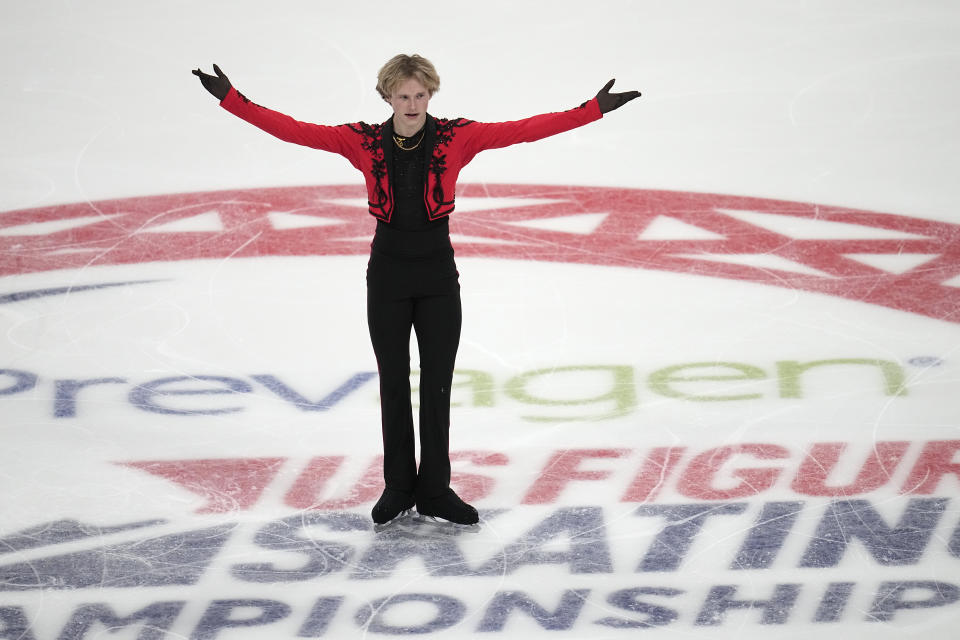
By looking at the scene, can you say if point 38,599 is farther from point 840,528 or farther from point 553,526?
point 840,528

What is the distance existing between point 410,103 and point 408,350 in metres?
0.69

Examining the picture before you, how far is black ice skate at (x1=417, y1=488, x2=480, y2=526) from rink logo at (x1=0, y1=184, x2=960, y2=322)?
6.94 ft

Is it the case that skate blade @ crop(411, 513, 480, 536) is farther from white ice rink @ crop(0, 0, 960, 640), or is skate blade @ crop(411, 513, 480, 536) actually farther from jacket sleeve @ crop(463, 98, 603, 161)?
jacket sleeve @ crop(463, 98, 603, 161)

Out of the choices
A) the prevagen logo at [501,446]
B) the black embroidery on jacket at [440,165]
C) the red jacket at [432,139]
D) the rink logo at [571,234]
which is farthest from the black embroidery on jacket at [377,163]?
the rink logo at [571,234]

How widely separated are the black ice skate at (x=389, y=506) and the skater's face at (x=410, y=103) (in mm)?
1041

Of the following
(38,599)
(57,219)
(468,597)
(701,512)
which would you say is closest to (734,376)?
(701,512)

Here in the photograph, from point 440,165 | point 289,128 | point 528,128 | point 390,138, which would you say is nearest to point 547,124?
point 528,128

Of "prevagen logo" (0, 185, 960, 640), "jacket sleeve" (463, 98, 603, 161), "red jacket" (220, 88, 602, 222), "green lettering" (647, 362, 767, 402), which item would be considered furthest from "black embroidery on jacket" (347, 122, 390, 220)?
"green lettering" (647, 362, 767, 402)

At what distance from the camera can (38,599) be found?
3.32 metres

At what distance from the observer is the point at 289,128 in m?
3.47

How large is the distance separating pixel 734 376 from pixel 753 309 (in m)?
0.61

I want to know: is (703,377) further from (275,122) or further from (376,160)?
(275,122)

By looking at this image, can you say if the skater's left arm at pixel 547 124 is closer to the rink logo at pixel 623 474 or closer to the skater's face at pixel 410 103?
the skater's face at pixel 410 103

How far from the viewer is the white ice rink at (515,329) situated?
133 inches
